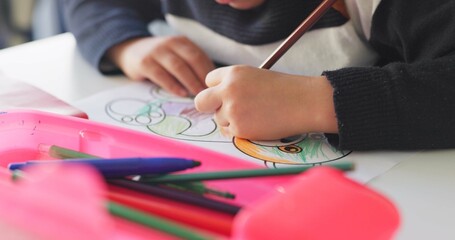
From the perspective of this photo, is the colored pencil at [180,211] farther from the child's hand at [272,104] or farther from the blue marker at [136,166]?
the child's hand at [272,104]

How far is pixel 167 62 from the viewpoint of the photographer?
0.60 m

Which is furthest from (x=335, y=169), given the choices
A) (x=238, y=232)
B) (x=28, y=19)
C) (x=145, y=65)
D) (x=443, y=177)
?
(x=28, y=19)

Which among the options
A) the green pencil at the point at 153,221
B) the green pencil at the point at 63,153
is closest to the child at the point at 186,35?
the green pencil at the point at 63,153

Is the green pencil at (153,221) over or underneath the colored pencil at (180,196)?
underneath

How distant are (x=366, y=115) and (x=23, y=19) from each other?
2.86 ft

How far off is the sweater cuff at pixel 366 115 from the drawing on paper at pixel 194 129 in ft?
0.05

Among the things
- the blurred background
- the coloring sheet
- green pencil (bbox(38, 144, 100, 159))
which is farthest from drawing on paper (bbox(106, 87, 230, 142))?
the blurred background

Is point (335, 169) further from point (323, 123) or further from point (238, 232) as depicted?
point (323, 123)

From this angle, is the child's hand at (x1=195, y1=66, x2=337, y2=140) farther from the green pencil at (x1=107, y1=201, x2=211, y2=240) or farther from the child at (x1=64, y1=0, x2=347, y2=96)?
the green pencil at (x1=107, y1=201, x2=211, y2=240)

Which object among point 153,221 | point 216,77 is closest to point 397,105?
point 216,77

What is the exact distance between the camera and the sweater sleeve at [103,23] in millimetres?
633

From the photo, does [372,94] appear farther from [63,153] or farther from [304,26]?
[63,153]

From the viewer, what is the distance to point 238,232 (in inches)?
9.9

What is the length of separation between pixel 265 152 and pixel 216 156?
0.11 m
